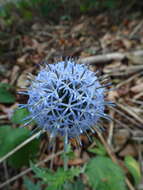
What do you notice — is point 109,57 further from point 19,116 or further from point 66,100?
point 66,100

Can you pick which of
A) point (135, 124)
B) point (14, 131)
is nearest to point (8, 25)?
point (14, 131)

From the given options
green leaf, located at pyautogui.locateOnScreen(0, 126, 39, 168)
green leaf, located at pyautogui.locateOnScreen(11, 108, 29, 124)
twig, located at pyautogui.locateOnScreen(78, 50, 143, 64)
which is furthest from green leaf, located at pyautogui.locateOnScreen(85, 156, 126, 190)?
twig, located at pyautogui.locateOnScreen(78, 50, 143, 64)

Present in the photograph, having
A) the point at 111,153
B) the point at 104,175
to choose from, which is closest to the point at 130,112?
the point at 111,153

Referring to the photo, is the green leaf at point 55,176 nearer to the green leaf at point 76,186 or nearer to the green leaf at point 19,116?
the green leaf at point 76,186

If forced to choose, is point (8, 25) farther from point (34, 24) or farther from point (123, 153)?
point (123, 153)

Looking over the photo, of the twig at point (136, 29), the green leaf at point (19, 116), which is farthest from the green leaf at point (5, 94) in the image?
the twig at point (136, 29)
